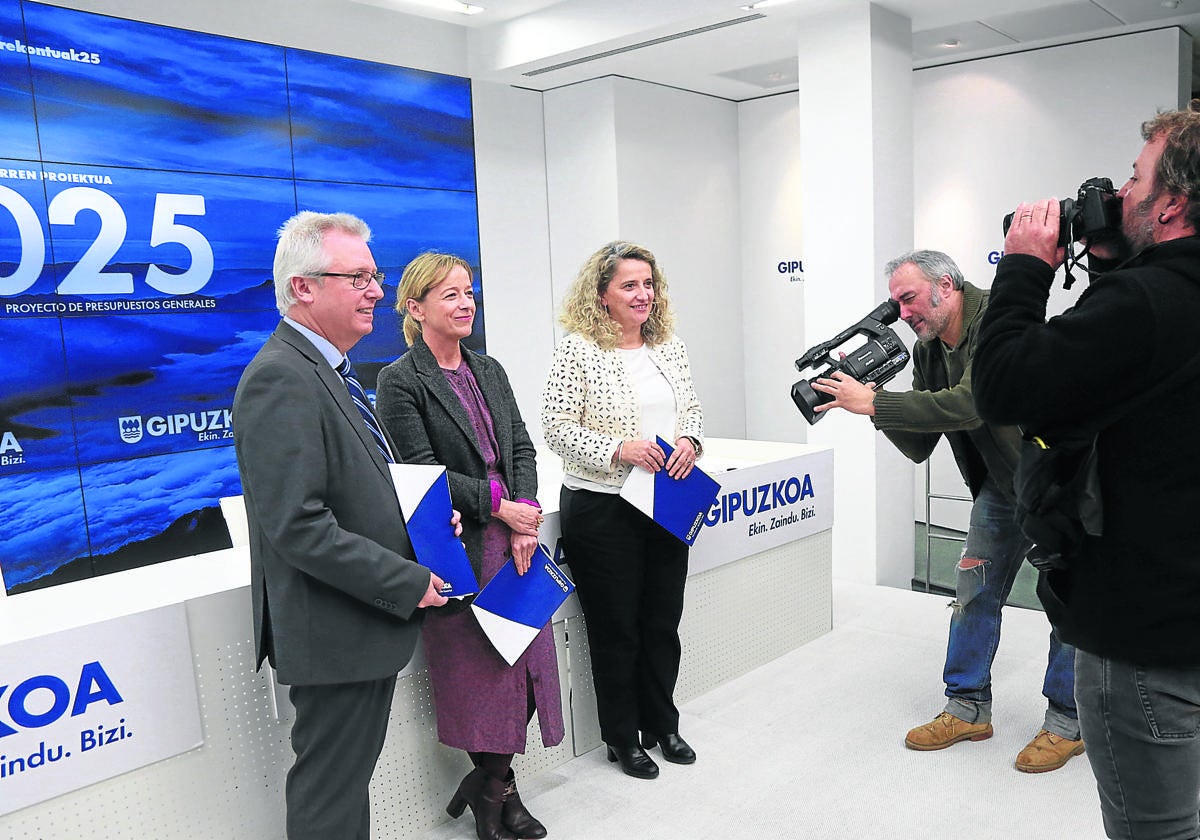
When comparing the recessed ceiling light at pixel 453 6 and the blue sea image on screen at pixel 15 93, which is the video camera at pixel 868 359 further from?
the recessed ceiling light at pixel 453 6

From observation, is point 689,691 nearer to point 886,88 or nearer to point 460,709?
point 460,709

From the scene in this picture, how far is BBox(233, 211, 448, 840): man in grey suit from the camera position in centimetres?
174

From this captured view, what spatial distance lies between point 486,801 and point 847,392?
58.9 inches

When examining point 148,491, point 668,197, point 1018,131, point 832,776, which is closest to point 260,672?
point 832,776

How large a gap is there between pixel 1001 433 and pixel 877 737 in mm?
1137

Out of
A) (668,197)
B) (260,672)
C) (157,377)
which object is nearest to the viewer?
(260,672)

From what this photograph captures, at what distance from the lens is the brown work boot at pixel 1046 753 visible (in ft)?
9.22

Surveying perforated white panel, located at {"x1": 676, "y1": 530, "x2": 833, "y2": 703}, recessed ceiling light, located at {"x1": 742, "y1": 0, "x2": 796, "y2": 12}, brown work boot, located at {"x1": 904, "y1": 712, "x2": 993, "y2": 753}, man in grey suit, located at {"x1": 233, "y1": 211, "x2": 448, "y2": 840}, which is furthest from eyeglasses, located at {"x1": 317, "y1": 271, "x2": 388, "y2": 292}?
recessed ceiling light, located at {"x1": 742, "y1": 0, "x2": 796, "y2": 12}

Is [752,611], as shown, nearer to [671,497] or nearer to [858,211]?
[671,497]

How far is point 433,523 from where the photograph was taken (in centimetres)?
204

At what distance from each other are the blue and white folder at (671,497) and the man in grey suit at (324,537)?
3.01ft

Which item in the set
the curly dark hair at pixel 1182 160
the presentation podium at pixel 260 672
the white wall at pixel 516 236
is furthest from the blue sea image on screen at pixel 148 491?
the curly dark hair at pixel 1182 160

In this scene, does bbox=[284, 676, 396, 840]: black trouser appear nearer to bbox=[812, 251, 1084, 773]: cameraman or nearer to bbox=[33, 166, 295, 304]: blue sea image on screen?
bbox=[812, 251, 1084, 773]: cameraman

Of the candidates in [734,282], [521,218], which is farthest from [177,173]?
[734,282]
